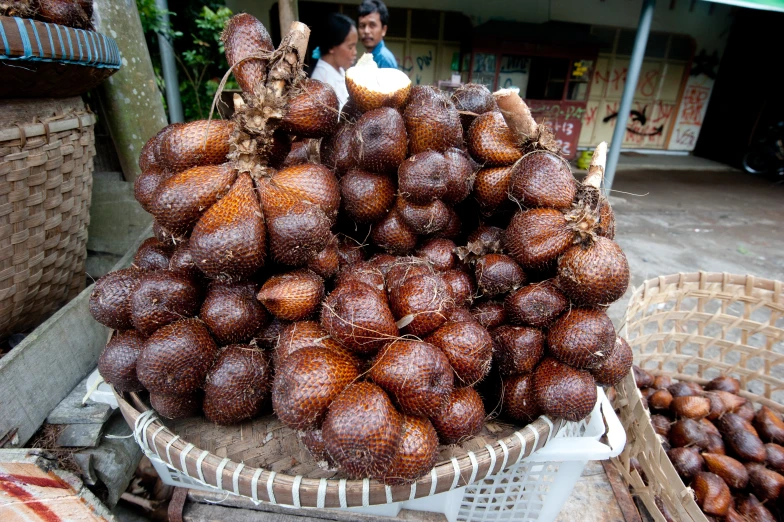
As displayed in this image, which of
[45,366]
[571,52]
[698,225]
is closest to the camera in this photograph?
[45,366]

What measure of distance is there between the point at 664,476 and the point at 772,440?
105 cm

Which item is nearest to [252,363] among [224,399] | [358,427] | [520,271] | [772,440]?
[224,399]

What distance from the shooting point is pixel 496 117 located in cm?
177

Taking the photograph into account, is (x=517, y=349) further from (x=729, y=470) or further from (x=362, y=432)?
(x=729, y=470)

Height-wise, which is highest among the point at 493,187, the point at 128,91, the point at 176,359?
the point at 128,91

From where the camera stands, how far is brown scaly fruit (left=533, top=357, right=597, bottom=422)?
4.56 ft

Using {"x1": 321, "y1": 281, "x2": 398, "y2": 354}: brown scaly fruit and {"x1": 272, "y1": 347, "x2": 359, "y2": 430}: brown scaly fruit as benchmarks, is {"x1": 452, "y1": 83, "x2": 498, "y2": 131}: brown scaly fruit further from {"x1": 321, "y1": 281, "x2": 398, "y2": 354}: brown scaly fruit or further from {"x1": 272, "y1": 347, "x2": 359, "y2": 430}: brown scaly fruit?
{"x1": 272, "y1": 347, "x2": 359, "y2": 430}: brown scaly fruit

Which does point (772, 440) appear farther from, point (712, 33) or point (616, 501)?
point (712, 33)

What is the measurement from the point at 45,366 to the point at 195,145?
1279 mm

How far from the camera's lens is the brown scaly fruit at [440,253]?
168cm

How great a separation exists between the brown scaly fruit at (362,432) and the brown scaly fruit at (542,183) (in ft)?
3.10

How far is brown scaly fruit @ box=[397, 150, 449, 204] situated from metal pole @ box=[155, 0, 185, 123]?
3.28 metres

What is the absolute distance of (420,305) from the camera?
52.0 inches

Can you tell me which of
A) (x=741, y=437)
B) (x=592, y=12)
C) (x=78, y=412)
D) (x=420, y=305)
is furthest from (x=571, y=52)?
(x=78, y=412)
